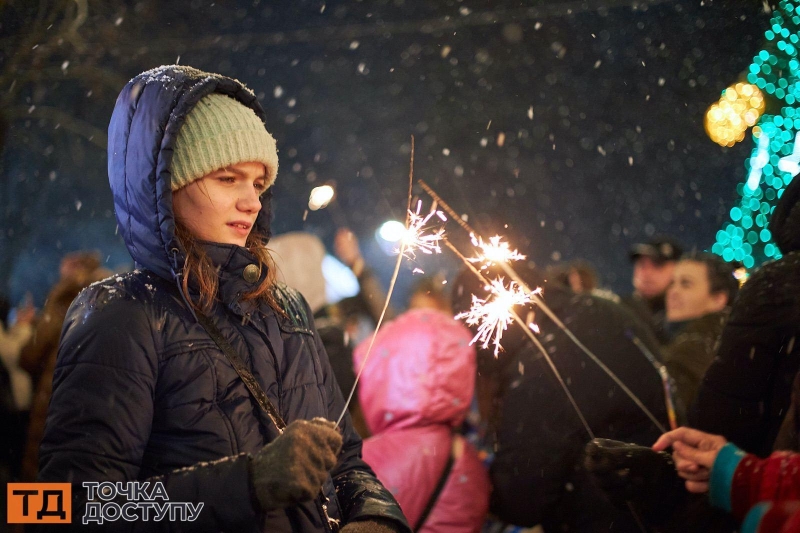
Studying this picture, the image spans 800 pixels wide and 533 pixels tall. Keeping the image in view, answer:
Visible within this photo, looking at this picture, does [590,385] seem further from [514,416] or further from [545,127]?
[545,127]

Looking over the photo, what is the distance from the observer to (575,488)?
2.62m

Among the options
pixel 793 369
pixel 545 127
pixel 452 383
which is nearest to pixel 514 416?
pixel 452 383

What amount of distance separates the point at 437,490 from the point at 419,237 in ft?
4.08

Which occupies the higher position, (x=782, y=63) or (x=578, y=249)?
(x=782, y=63)

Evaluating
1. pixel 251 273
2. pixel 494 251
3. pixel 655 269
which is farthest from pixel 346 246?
pixel 655 269

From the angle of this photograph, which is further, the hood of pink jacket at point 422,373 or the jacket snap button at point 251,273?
the hood of pink jacket at point 422,373

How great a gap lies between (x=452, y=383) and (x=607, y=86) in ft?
6.30

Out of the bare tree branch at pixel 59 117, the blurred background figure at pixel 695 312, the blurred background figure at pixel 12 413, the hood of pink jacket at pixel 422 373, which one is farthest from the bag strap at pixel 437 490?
the bare tree branch at pixel 59 117

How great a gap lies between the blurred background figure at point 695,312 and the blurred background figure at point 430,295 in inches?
54.1

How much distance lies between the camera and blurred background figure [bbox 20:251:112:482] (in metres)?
3.38

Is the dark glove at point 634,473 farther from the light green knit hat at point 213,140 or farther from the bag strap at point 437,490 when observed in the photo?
the light green knit hat at point 213,140

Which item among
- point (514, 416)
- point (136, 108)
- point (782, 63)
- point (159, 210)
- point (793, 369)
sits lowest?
point (514, 416)

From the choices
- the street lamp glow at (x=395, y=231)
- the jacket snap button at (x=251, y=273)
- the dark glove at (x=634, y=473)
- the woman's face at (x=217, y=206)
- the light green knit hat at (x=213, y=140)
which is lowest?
the dark glove at (x=634, y=473)

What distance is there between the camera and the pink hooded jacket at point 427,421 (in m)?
2.67
